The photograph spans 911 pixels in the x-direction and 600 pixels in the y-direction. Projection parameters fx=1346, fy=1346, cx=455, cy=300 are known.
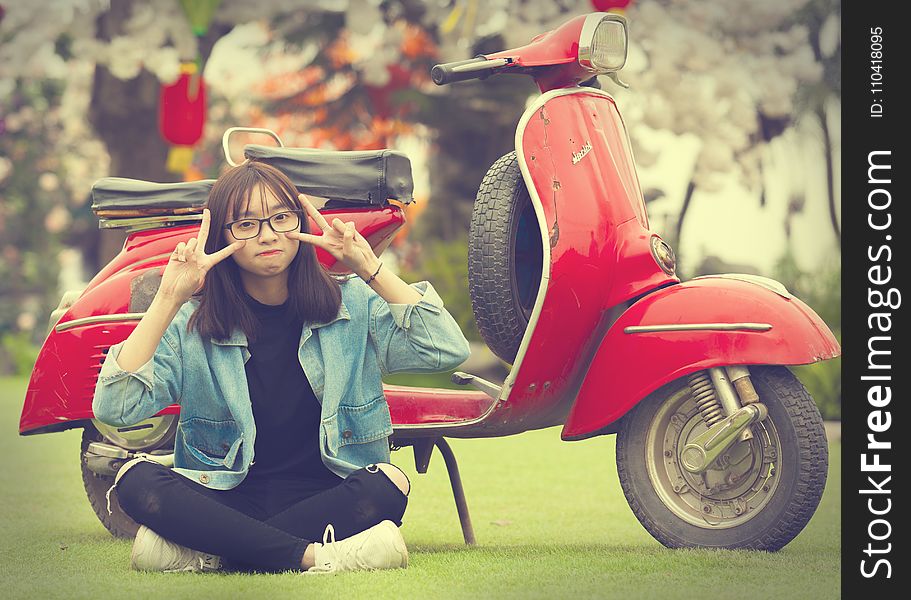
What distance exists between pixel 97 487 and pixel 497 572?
165 centimetres

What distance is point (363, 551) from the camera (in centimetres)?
310

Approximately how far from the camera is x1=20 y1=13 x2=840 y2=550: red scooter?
340 cm

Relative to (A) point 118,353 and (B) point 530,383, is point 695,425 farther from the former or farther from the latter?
(A) point 118,353

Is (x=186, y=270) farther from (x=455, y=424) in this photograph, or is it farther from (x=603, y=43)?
(x=603, y=43)

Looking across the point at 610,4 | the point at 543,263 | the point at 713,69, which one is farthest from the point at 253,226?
the point at 713,69

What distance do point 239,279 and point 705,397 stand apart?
1.22m

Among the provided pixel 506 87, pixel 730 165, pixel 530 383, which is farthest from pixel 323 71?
pixel 530 383

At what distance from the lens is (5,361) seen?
40.8 feet

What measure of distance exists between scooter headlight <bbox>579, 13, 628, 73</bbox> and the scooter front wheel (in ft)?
3.03

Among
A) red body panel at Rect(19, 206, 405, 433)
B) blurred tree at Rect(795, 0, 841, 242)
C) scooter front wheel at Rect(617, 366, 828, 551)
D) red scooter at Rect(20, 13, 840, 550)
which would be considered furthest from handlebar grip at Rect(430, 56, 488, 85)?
blurred tree at Rect(795, 0, 841, 242)

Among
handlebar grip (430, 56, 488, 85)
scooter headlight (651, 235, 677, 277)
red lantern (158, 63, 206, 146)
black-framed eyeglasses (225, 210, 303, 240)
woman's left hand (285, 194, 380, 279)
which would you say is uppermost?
red lantern (158, 63, 206, 146)

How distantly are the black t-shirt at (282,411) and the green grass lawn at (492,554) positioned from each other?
0.33m

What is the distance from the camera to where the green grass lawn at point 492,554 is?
293cm

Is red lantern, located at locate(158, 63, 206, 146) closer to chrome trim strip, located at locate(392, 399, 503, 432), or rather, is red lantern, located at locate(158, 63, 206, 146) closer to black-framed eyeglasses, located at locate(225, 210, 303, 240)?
chrome trim strip, located at locate(392, 399, 503, 432)
